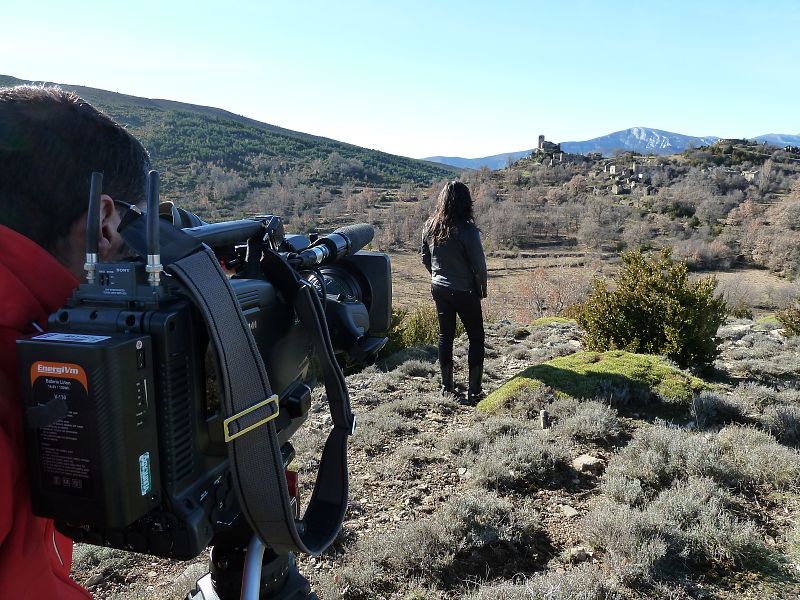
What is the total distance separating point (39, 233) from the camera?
39.5 inches

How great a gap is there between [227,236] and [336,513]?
0.71 meters

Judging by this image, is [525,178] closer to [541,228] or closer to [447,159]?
[541,228]

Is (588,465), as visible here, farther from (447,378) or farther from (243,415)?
(243,415)

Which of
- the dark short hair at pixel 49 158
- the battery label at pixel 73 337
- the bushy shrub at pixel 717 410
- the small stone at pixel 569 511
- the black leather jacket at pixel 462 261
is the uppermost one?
the dark short hair at pixel 49 158

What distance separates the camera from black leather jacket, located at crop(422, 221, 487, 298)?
18.2 feet

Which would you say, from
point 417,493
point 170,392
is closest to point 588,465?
point 417,493

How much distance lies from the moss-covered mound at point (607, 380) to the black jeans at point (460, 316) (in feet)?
1.65

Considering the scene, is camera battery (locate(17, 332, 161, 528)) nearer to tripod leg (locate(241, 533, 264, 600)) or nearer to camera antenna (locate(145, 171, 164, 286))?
camera antenna (locate(145, 171, 164, 286))

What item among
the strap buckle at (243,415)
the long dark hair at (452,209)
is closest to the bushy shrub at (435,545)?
the strap buckle at (243,415)

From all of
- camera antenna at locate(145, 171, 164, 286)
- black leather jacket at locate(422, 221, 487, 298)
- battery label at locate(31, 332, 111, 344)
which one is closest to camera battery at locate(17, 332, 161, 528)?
battery label at locate(31, 332, 111, 344)

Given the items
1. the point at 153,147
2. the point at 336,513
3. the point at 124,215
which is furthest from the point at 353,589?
the point at 153,147

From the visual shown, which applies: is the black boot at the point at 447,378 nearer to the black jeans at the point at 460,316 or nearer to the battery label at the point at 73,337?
the black jeans at the point at 460,316

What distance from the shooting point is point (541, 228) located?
50000 mm

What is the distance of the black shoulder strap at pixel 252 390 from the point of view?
3.25ft
